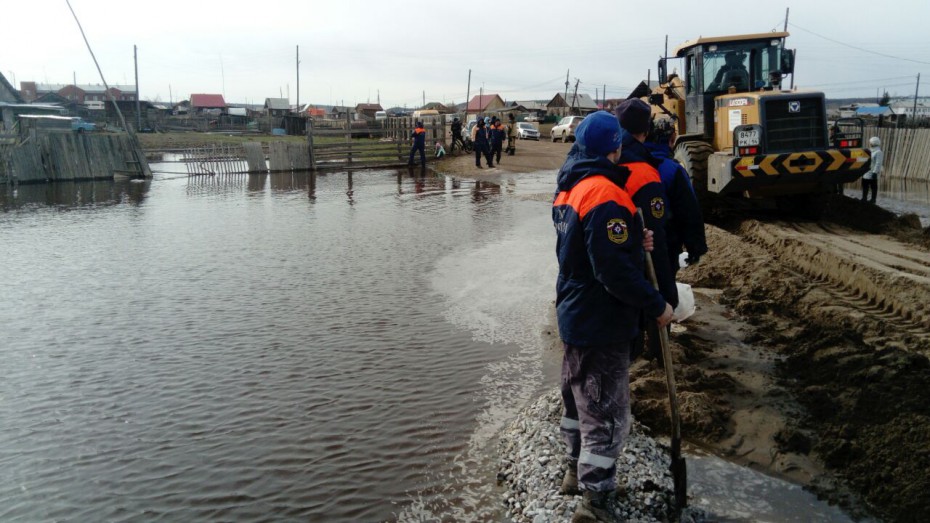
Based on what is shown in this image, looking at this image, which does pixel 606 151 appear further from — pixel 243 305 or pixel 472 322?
pixel 243 305

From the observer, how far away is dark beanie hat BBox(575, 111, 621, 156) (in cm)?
359

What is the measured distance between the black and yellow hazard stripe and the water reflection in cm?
1449

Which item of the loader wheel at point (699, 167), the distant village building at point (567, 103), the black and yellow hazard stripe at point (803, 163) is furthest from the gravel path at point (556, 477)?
the distant village building at point (567, 103)

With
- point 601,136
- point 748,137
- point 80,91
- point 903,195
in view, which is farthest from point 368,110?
point 601,136

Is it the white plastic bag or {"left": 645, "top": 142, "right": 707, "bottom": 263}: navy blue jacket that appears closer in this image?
{"left": 645, "top": 142, "right": 707, "bottom": 263}: navy blue jacket

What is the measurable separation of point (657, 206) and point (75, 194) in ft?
64.8

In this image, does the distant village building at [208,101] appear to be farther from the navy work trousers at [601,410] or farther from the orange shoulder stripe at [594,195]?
the navy work trousers at [601,410]

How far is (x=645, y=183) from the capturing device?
4348mm

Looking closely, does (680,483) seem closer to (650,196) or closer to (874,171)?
(650,196)

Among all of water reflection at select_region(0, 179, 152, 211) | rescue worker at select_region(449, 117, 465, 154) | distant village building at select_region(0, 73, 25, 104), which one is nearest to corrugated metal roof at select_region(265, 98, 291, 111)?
distant village building at select_region(0, 73, 25, 104)

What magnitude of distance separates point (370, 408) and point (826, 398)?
318cm

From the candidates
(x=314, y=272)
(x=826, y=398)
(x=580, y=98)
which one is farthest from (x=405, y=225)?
(x=580, y=98)

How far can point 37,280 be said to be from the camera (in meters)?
9.23

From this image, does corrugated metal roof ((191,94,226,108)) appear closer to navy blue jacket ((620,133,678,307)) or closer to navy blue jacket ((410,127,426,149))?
navy blue jacket ((410,127,426,149))
